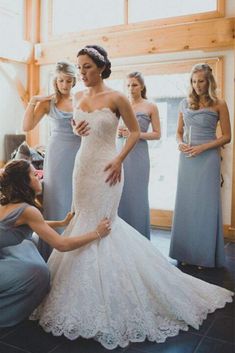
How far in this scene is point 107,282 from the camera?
→ 214 centimetres

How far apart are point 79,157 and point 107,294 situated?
0.80 meters

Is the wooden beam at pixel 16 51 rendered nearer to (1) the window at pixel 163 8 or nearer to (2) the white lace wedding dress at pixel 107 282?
(1) the window at pixel 163 8

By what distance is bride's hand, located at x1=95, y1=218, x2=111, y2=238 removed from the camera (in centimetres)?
225

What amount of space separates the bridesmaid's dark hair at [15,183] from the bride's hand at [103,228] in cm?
42

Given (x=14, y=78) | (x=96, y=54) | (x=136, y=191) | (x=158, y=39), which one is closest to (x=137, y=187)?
(x=136, y=191)

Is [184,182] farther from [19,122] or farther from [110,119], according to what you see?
[19,122]

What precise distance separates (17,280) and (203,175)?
1.76 m

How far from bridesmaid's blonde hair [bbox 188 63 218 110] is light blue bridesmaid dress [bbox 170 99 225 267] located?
0.06 metres

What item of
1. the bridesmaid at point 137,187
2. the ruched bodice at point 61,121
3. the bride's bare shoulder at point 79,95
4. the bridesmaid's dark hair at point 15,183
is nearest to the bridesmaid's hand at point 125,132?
the bridesmaid at point 137,187

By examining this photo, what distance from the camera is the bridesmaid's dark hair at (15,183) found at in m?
2.20

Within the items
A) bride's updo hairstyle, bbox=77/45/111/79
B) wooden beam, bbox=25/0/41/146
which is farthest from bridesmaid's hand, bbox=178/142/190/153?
wooden beam, bbox=25/0/41/146

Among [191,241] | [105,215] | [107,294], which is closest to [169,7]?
[191,241]

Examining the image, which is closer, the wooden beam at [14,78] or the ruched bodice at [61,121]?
the ruched bodice at [61,121]

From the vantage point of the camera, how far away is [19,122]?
19.7ft
